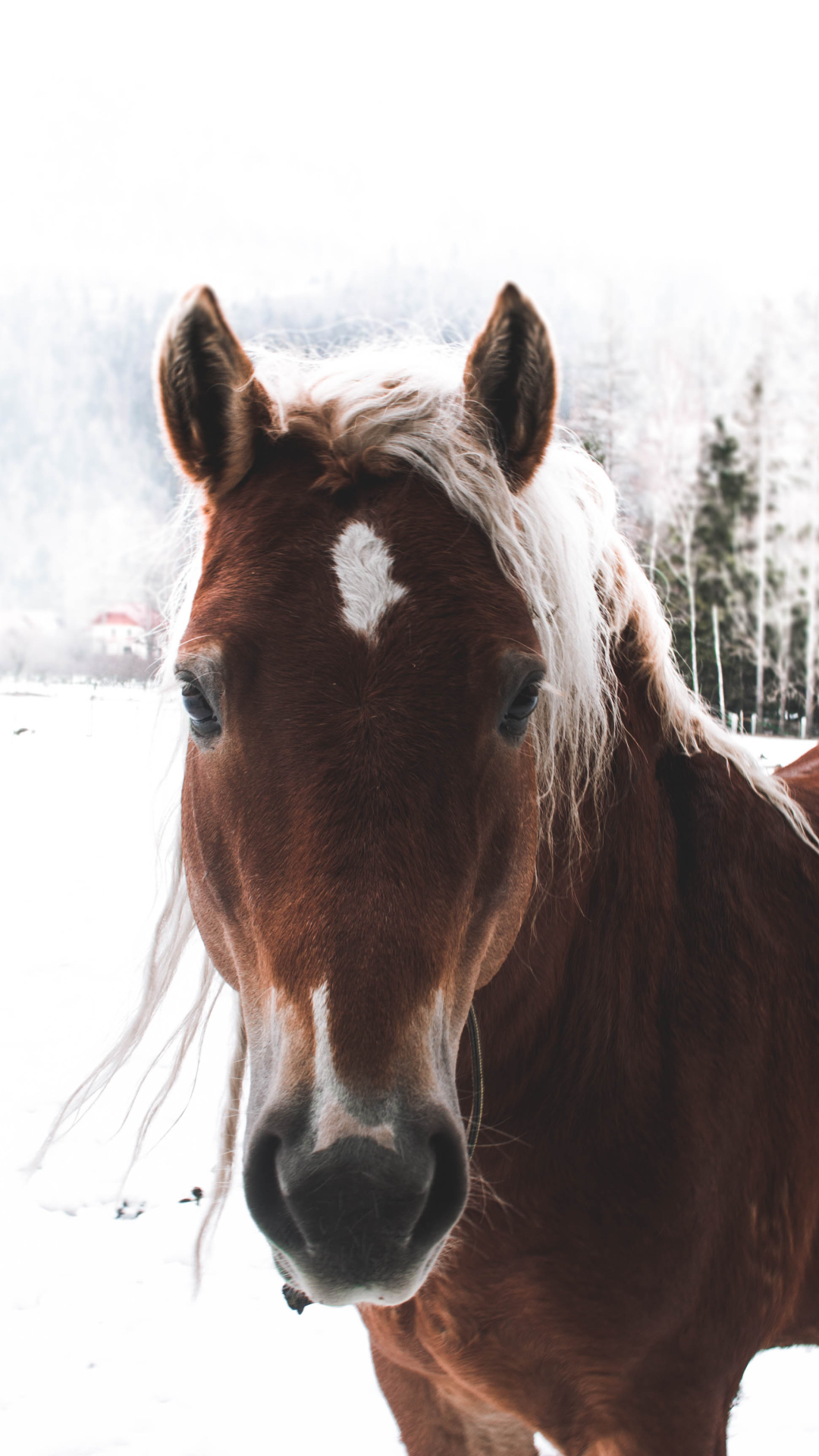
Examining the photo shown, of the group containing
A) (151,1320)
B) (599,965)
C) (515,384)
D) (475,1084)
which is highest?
(515,384)

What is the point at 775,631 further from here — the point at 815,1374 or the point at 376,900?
the point at 376,900

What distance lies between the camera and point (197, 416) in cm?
133

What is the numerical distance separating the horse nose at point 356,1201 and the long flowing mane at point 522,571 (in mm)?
697

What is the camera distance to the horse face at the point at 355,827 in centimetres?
90

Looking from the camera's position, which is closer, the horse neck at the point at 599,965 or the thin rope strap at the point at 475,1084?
the thin rope strap at the point at 475,1084

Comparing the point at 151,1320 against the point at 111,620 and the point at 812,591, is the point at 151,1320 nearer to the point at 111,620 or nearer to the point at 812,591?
the point at 111,620

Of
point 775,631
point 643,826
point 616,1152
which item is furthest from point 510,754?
point 775,631

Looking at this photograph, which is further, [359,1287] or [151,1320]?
[151,1320]

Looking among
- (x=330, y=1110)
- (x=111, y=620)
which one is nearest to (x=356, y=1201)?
(x=330, y=1110)

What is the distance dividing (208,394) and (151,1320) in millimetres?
2975

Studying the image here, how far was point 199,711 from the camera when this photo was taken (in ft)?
4.09

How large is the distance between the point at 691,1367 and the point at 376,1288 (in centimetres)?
82

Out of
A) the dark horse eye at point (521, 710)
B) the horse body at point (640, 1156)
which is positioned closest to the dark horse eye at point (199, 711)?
the dark horse eye at point (521, 710)

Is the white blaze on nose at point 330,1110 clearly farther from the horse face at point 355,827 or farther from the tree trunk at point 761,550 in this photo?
the tree trunk at point 761,550
